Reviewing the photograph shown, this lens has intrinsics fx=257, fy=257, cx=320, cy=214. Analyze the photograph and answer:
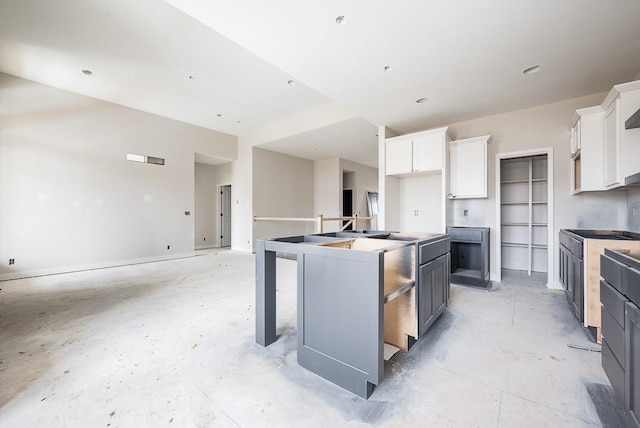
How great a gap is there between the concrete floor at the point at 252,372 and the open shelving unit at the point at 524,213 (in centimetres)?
165

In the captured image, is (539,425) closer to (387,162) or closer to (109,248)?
(387,162)

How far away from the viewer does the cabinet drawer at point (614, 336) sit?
4.25 ft

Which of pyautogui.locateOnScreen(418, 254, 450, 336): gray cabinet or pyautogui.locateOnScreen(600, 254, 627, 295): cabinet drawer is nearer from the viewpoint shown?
pyautogui.locateOnScreen(600, 254, 627, 295): cabinet drawer

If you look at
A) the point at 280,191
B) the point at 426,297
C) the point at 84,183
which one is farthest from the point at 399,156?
the point at 84,183

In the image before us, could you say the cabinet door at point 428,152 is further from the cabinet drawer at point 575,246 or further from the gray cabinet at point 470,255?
the cabinet drawer at point 575,246

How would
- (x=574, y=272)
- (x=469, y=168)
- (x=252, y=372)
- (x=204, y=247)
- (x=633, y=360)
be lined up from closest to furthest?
(x=633, y=360)
(x=252, y=372)
(x=574, y=272)
(x=469, y=168)
(x=204, y=247)

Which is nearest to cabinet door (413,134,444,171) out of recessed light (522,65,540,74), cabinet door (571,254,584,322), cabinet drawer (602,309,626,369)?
recessed light (522,65,540,74)

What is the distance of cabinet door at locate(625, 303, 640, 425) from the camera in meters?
1.12

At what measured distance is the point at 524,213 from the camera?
4629 mm

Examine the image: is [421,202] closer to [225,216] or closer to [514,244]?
[514,244]

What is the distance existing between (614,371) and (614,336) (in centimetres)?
19

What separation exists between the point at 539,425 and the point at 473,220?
142 inches

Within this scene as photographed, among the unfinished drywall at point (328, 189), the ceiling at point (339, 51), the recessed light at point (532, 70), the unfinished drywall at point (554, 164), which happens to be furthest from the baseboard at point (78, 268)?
the recessed light at point (532, 70)

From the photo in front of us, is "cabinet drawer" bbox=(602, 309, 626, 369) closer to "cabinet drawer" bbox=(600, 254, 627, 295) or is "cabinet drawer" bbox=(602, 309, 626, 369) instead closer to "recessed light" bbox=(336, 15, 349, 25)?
"cabinet drawer" bbox=(600, 254, 627, 295)
